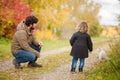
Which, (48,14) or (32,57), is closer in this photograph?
(32,57)

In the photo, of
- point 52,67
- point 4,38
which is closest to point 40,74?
point 52,67

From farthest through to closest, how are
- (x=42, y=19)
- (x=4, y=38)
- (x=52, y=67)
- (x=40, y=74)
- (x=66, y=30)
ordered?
(x=66, y=30) < (x=42, y=19) < (x=4, y=38) < (x=52, y=67) < (x=40, y=74)

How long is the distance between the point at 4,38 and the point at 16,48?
15045mm

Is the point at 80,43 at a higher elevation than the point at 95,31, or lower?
higher

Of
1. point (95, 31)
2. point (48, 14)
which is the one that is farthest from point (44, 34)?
point (95, 31)

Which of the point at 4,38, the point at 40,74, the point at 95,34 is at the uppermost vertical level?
the point at 40,74

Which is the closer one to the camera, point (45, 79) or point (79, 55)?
point (45, 79)

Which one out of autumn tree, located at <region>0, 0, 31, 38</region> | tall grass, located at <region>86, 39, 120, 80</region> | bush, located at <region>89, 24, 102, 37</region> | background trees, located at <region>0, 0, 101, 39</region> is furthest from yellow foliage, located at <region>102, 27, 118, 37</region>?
autumn tree, located at <region>0, 0, 31, 38</region>

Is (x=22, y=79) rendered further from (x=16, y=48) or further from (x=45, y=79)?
(x=16, y=48)

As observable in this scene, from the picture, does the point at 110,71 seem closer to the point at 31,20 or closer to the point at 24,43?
the point at 24,43

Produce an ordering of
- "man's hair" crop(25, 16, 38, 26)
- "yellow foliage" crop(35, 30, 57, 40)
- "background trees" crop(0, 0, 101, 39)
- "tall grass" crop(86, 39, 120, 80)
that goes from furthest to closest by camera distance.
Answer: "yellow foliage" crop(35, 30, 57, 40)
"background trees" crop(0, 0, 101, 39)
"man's hair" crop(25, 16, 38, 26)
"tall grass" crop(86, 39, 120, 80)

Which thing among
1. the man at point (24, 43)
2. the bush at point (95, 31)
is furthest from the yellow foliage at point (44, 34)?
the man at point (24, 43)

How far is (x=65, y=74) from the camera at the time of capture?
40.4 feet

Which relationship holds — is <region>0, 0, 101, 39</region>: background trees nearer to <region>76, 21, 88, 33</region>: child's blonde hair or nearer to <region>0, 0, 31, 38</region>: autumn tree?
<region>0, 0, 31, 38</region>: autumn tree
